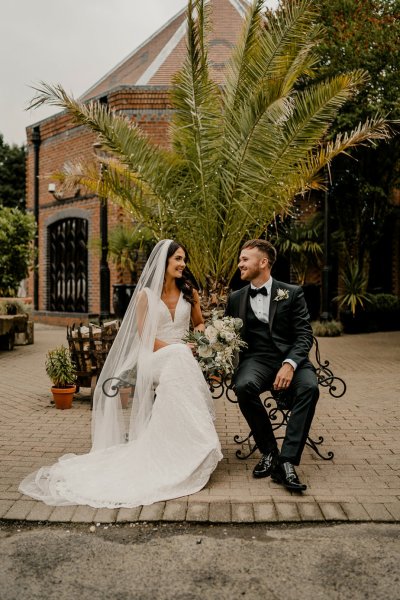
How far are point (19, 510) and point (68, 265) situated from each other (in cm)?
1675

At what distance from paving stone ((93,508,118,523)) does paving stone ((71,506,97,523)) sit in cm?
3

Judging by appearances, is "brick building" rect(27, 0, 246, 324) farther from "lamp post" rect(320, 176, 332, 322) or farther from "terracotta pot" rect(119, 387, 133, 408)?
"terracotta pot" rect(119, 387, 133, 408)

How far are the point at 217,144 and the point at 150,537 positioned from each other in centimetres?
620

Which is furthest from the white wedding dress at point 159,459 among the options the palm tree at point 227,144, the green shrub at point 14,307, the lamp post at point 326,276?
the lamp post at point 326,276

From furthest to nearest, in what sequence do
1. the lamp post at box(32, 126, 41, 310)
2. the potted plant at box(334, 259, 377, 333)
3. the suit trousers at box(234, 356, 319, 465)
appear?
the lamp post at box(32, 126, 41, 310) < the potted plant at box(334, 259, 377, 333) < the suit trousers at box(234, 356, 319, 465)

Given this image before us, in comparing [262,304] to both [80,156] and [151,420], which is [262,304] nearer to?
[151,420]

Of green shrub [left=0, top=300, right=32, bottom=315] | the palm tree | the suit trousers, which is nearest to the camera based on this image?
the suit trousers

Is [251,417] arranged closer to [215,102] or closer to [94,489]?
[94,489]

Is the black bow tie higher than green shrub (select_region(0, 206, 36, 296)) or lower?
lower

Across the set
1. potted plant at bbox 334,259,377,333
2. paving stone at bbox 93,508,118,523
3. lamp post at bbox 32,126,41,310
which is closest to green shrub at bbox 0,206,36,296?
lamp post at bbox 32,126,41,310

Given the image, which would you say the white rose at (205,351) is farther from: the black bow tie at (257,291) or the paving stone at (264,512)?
the paving stone at (264,512)

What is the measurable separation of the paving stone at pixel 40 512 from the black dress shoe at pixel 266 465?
1549 millimetres

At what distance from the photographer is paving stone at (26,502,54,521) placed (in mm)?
3963

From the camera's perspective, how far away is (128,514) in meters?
4.02
